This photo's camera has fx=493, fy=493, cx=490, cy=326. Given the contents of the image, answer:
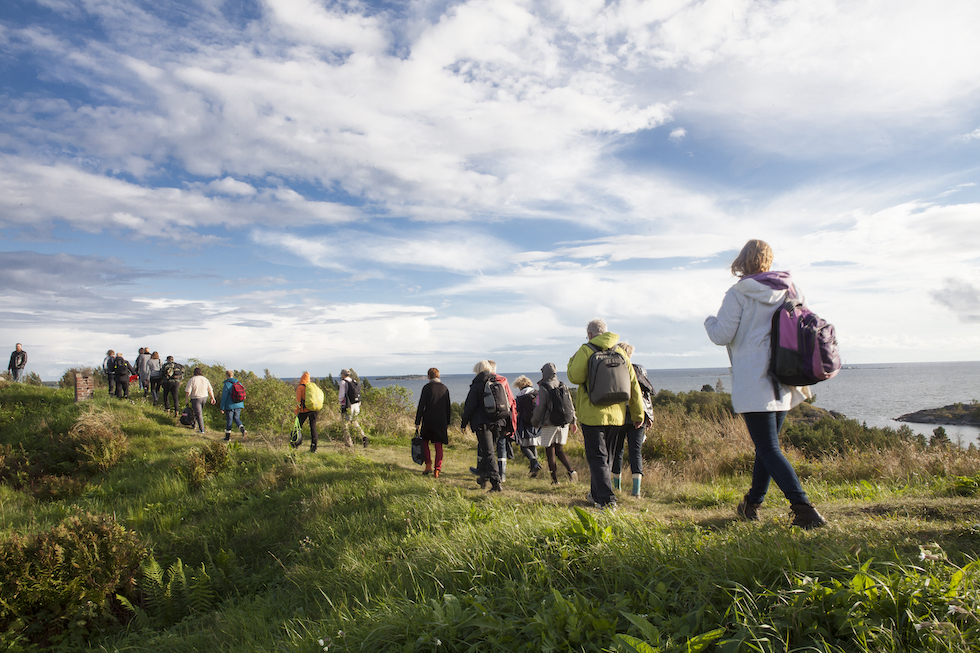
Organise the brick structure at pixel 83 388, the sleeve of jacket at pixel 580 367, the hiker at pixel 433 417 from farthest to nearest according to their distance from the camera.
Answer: the brick structure at pixel 83 388
the hiker at pixel 433 417
the sleeve of jacket at pixel 580 367

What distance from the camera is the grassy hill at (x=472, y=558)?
2.32 m

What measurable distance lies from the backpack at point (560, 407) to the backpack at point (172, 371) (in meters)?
13.4

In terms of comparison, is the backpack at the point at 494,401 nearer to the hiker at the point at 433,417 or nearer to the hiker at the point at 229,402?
the hiker at the point at 433,417

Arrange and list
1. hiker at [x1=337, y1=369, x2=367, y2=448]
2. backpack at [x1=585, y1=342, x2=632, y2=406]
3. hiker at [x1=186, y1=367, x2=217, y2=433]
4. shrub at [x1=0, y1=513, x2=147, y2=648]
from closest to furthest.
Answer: shrub at [x1=0, y1=513, x2=147, y2=648] < backpack at [x1=585, y1=342, x2=632, y2=406] < hiker at [x1=337, y1=369, x2=367, y2=448] < hiker at [x1=186, y1=367, x2=217, y2=433]

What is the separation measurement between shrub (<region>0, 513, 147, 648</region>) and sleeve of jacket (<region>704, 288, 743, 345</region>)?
6.88m

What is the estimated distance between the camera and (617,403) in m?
5.42

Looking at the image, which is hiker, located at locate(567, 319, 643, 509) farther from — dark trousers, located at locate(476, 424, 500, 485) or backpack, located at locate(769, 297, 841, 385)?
dark trousers, located at locate(476, 424, 500, 485)

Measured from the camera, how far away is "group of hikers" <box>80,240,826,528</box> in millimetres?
3764

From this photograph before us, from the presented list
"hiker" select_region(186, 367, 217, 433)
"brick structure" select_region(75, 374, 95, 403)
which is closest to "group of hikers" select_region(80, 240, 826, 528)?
"hiker" select_region(186, 367, 217, 433)

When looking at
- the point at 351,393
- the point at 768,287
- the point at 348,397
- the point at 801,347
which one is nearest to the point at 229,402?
→ the point at 348,397

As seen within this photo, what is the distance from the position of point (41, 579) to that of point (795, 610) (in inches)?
275

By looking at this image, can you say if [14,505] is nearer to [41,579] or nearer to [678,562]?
[41,579]

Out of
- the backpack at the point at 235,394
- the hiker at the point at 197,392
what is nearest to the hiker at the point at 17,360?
the hiker at the point at 197,392

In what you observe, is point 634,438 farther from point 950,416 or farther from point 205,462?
point 950,416
